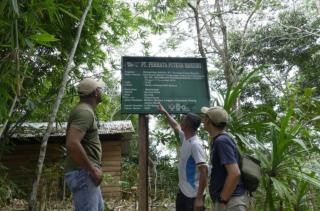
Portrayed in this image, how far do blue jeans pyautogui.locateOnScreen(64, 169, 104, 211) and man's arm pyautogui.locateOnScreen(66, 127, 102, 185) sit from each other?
0.30ft

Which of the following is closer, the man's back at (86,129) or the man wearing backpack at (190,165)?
the man's back at (86,129)

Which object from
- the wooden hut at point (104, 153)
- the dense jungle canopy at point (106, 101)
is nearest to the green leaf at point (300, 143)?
the dense jungle canopy at point (106, 101)

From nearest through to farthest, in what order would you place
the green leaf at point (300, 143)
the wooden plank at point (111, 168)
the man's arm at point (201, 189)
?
the man's arm at point (201, 189) → the green leaf at point (300, 143) → the wooden plank at point (111, 168)

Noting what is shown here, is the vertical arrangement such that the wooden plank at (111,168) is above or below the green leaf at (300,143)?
above

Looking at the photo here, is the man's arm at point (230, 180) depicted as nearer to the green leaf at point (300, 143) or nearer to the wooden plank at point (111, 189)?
the green leaf at point (300, 143)

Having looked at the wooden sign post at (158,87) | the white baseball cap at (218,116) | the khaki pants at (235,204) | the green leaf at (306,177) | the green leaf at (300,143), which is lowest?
the khaki pants at (235,204)

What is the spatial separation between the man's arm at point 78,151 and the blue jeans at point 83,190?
93mm

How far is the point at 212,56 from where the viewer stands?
1600 cm

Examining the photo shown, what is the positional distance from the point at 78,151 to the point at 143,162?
1.40m

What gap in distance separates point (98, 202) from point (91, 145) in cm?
47

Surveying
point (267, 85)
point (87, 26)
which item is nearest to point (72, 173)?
point (87, 26)

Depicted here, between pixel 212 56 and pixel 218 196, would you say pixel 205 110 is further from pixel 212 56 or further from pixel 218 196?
pixel 212 56

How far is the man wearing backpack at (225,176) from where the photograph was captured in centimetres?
296

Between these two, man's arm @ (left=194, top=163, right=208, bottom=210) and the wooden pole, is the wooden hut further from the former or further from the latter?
man's arm @ (left=194, top=163, right=208, bottom=210)
